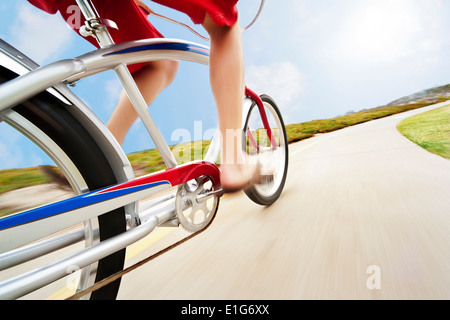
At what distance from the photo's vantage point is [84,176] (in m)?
0.82

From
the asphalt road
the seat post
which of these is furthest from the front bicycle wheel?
the seat post

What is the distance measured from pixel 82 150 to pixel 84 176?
8cm

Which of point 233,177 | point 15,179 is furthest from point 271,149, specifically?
point 15,179

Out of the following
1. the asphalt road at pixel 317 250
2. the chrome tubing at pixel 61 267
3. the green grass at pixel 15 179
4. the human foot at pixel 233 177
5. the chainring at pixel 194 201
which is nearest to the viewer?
the chrome tubing at pixel 61 267

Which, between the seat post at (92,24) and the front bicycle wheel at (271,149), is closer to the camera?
the seat post at (92,24)

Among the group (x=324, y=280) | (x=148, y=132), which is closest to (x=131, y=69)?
(x=148, y=132)

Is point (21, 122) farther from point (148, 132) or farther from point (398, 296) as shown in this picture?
point (398, 296)

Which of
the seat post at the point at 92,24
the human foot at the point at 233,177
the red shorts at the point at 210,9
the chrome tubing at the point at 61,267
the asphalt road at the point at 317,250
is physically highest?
the red shorts at the point at 210,9

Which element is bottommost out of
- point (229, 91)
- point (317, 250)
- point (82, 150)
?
point (317, 250)

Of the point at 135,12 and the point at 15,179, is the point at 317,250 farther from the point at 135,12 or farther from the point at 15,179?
the point at 15,179

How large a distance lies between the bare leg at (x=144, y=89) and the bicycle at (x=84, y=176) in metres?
0.22

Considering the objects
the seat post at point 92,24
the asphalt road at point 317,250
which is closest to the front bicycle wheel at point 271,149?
the asphalt road at point 317,250

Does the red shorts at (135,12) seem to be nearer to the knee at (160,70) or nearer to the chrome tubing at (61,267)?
the knee at (160,70)

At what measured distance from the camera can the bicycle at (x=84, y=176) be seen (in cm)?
67
